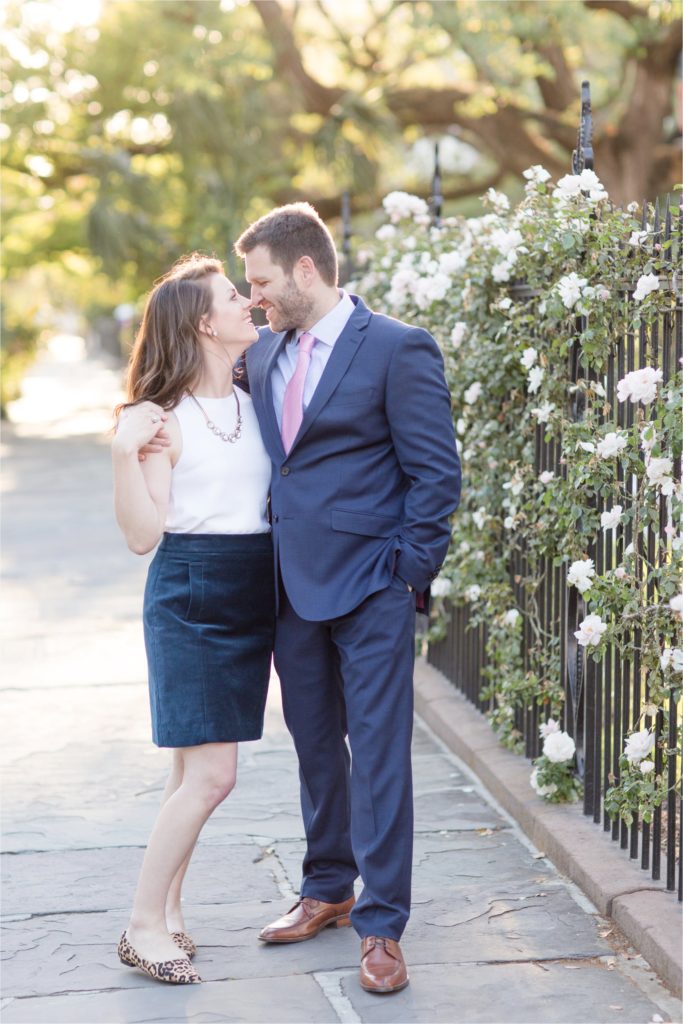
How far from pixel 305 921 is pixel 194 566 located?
1104 millimetres

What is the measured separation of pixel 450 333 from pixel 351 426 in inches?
100

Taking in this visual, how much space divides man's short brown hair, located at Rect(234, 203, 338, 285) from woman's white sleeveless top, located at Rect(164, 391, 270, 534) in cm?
42

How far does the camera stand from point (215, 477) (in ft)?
12.2

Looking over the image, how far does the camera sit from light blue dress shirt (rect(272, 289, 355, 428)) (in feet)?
12.4

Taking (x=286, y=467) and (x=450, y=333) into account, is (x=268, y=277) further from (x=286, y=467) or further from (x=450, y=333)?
(x=450, y=333)

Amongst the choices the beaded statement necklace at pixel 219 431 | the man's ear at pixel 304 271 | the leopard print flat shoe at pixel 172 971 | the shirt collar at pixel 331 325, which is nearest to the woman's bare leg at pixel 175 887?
the leopard print flat shoe at pixel 172 971

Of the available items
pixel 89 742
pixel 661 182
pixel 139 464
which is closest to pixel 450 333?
pixel 89 742

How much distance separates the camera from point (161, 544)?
3.75m

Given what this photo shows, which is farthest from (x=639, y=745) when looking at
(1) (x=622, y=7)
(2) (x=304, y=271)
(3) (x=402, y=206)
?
(1) (x=622, y=7)

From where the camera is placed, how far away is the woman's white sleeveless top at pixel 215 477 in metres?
3.71

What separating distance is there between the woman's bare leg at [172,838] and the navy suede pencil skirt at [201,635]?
80 millimetres

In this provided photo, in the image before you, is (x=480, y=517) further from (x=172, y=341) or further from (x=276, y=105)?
(x=276, y=105)

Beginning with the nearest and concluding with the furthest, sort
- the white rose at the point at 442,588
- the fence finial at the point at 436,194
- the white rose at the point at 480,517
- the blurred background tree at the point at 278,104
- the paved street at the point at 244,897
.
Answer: the paved street at the point at 244,897 < the white rose at the point at 480,517 < the white rose at the point at 442,588 < the fence finial at the point at 436,194 < the blurred background tree at the point at 278,104

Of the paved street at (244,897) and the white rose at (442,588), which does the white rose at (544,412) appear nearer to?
the paved street at (244,897)
